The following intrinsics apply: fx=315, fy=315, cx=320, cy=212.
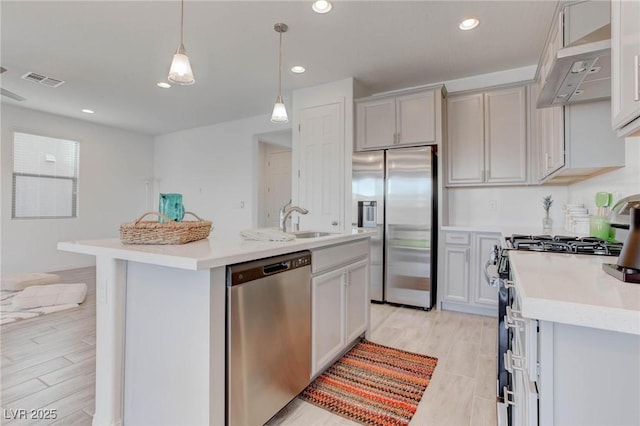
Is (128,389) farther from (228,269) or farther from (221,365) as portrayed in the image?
(228,269)

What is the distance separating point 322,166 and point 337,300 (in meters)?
2.27

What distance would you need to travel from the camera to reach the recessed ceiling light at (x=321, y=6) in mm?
2395

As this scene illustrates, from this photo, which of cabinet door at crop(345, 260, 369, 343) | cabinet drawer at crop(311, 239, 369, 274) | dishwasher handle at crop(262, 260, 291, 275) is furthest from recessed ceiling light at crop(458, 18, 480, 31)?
dishwasher handle at crop(262, 260, 291, 275)

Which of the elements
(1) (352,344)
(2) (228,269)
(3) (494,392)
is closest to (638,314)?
(2) (228,269)

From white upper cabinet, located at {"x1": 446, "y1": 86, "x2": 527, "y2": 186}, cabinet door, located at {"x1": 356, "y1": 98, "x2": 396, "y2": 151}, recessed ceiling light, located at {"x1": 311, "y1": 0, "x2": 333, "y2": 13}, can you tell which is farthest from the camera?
cabinet door, located at {"x1": 356, "y1": 98, "x2": 396, "y2": 151}

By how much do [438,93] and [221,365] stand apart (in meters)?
3.34

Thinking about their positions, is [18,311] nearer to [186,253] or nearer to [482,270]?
[186,253]

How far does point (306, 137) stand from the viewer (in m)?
4.10

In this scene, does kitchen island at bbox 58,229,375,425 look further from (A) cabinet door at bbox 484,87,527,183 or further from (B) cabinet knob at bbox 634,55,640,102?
(A) cabinet door at bbox 484,87,527,183

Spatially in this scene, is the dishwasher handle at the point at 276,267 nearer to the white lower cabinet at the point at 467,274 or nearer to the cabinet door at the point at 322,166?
the cabinet door at the point at 322,166

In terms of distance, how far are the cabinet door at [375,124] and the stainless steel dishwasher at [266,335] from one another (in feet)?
7.86

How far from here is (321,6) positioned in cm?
244

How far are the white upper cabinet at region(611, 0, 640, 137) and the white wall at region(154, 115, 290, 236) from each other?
4435 mm

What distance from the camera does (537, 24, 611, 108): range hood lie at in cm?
123
